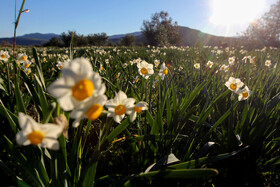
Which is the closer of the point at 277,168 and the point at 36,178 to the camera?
the point at 36,178

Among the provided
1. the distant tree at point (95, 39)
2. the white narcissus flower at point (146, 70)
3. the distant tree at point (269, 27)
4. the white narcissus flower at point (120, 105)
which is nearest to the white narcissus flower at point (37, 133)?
the white narcissus flower at point (120, 105)

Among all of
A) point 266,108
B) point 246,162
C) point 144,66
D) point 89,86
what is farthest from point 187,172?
point 144,66

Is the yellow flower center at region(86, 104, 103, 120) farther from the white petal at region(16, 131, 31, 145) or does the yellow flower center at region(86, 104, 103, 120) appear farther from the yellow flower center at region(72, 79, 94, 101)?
the white petal at region(16, 131, 31, 145)

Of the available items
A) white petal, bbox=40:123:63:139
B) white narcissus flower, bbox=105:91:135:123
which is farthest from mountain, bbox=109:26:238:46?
white petal, bbox=40:123:63:139

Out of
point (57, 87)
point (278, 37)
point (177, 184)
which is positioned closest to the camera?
point (57, 87)

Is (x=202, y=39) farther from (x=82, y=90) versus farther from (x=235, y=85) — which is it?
(x=82, y=90)

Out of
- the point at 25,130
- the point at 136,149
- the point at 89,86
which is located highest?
the point at 89,86

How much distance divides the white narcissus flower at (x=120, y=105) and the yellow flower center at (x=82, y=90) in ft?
0.78

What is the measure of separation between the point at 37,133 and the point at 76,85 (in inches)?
7.3

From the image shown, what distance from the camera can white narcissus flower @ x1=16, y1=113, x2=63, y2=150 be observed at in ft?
1.75

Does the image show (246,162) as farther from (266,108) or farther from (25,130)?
(25,130)

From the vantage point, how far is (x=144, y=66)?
71.6 inches

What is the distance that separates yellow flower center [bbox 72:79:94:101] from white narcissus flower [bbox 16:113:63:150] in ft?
0.36

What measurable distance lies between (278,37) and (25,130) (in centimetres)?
4484
